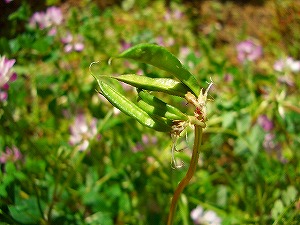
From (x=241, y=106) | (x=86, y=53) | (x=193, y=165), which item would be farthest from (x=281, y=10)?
(x=193, y=165)

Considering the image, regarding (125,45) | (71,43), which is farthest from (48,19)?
(125,45)

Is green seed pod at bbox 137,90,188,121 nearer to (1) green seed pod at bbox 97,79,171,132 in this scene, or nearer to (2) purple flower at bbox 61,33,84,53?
(1) green seed pod at bbox 97,79,171,132

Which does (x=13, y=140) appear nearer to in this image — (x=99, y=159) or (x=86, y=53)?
(x=99, y=159)

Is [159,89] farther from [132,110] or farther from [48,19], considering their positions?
[48,19]

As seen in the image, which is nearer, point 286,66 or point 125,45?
point 286,66

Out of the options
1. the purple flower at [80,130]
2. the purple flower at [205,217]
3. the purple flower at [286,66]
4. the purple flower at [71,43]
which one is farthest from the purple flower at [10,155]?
the purple flower at [286,66]
